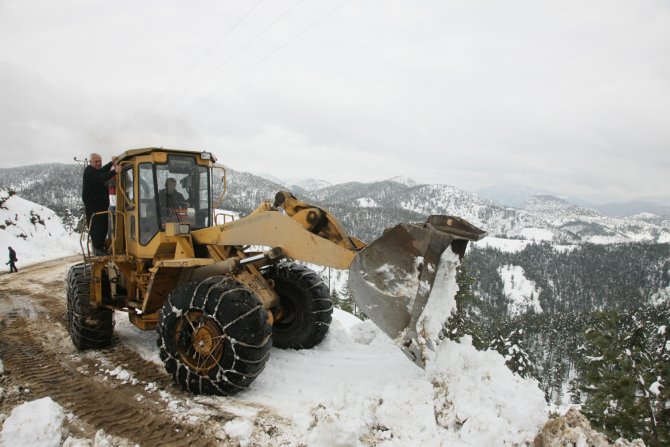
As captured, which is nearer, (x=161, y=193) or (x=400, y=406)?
(x=400, y=406)

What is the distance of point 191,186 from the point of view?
22.1ft

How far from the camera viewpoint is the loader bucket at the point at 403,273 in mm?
3995

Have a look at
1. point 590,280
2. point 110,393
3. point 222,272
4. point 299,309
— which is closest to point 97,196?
point 222,272

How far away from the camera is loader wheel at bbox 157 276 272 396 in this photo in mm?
4812

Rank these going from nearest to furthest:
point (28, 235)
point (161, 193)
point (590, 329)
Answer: point (161, 193)
point (590, 329)
point (28, 235)

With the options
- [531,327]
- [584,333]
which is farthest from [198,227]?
[531,327]

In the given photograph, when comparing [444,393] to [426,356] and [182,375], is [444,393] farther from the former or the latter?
[182,375]

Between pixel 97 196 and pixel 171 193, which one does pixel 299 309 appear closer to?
pixel 171 193

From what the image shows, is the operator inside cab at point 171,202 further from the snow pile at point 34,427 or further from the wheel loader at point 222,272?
the snow pile at point 34,427

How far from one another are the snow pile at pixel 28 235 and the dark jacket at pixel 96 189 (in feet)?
53.5

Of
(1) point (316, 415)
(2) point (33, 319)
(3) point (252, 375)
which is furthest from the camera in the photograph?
(2) point (33, 319)

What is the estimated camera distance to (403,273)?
4.16 m

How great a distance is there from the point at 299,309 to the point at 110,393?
9.34ft

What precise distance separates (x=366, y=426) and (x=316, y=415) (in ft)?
1.89
